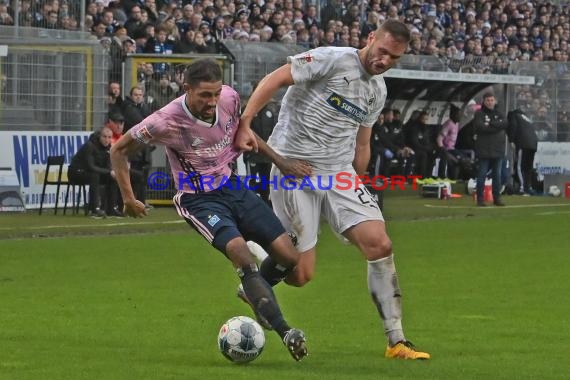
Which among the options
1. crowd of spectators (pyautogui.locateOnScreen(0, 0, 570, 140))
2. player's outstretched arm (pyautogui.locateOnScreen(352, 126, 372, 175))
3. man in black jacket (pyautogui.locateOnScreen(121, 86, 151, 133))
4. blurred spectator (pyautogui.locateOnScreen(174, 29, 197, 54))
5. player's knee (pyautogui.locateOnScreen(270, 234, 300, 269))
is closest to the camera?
player's knee (pyautogui.locateOnScreen(270, 234, 300, 269))

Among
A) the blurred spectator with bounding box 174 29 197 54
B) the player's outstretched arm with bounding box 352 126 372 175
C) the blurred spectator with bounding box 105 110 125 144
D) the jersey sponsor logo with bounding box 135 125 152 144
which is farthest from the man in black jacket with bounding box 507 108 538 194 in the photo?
the jersey sponsor logo with bounding box 135 125 152 144

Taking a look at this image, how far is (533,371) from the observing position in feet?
28.7

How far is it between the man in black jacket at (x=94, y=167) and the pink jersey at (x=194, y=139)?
14.2m

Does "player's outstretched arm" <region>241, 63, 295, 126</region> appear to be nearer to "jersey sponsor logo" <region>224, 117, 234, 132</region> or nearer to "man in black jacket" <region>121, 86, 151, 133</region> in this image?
"jersey sponsor logo" <region>224, 117, 234, 132</region>

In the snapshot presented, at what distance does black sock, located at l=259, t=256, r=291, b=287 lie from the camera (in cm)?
995

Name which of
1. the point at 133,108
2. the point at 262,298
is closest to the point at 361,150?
the point at 262,298

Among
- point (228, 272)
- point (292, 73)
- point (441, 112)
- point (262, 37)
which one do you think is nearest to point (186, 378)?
point (292, 73)

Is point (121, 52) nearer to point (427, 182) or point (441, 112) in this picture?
point (427, 182)

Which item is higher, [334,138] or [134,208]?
[334,138]

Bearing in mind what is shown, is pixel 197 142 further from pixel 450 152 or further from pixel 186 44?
pixel 450 152

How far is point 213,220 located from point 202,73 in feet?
3.14

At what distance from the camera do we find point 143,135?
9.48 m

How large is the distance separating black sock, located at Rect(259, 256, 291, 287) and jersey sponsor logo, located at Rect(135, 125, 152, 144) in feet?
4.02

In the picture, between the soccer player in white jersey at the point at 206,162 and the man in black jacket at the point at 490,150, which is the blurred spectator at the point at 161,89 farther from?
the soccer player in white jersey at the point at 206,162
